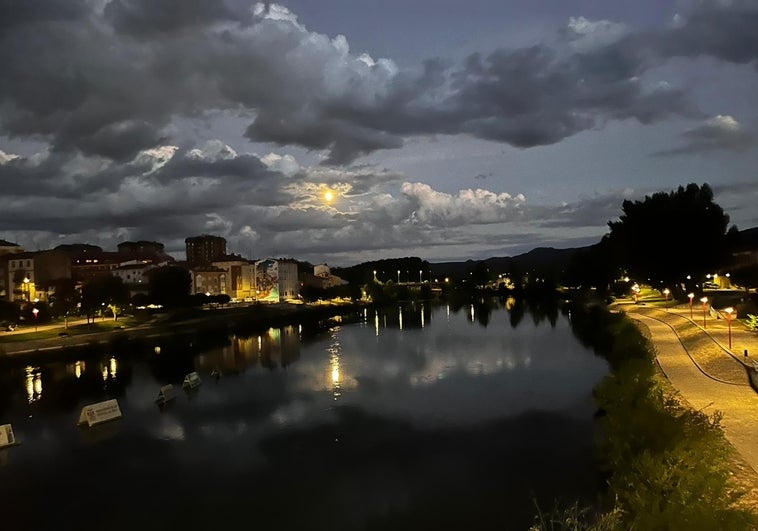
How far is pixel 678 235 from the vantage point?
4881 centimetres

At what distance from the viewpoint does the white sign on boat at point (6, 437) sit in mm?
21325

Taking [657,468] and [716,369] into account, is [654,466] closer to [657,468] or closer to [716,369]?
[657,468]

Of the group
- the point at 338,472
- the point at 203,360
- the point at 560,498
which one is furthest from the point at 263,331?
the point at 560,498

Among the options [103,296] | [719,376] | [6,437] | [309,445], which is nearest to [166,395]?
[6,437]

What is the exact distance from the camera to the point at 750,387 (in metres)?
19.6

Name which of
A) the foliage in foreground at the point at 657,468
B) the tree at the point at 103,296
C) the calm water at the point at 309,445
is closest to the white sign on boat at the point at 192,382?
the calm water at the point at 309,445

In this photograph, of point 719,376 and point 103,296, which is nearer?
point 719,376

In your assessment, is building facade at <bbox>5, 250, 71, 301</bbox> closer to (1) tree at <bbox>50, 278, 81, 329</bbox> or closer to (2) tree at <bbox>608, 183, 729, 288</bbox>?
(1) tree at <bbox>50, 278, 81, 329</bbox>

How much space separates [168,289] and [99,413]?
47.3 metres

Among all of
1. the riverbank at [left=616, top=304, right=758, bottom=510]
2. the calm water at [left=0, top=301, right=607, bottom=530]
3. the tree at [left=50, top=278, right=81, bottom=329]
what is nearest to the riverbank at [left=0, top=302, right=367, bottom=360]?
the tree at [left=50, top=278, right=81, bottom=329]

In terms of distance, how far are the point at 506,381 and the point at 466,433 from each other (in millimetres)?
9978

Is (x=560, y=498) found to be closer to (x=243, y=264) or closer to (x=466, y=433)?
(x=466, y=433)

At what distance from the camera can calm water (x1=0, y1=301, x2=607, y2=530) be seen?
49.7ft

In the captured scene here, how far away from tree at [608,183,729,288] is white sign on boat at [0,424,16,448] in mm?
45515
